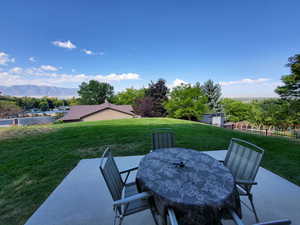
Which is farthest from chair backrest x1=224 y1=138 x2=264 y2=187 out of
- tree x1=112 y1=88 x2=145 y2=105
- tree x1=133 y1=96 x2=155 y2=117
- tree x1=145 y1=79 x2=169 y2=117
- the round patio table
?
tree x1=112 y1=88 x2=145 y2=105

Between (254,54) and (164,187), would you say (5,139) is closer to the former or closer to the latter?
(164,187)

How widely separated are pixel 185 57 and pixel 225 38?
183 inches

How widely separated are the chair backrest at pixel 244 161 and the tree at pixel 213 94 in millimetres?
26832

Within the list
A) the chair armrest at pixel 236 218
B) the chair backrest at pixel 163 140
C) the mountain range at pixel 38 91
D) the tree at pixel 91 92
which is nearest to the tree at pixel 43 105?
the tree at pixel 91 92

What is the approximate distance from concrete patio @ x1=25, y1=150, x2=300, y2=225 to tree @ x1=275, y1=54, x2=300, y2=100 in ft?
28.6

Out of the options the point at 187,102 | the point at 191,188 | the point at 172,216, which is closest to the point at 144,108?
the point at 187,102

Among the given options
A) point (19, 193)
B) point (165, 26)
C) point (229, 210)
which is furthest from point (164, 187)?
point (165, 26)

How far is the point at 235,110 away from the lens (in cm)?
2625

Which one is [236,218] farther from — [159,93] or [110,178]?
[159,93]

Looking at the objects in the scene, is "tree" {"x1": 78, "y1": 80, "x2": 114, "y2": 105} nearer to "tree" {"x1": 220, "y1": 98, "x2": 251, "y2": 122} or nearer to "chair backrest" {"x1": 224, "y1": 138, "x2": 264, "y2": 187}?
"tree" {"x1": 220, "y1": 98, "x2": 251, "y2": 122}

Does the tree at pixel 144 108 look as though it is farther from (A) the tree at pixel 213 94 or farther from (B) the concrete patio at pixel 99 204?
(B) the concrete patio at pixel 99 204

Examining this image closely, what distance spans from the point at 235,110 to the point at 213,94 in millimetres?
5509

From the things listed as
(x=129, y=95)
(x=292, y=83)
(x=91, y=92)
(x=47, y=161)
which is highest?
(x=91, y=92)

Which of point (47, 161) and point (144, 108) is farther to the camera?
point (144, 108)
